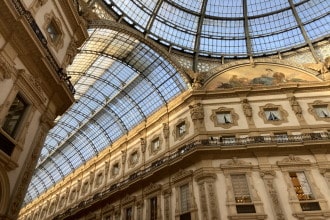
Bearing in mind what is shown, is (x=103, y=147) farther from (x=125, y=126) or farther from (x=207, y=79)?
(x=207, y=79)

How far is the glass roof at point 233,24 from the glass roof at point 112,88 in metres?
2.89

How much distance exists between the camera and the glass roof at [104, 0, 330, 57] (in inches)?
1186

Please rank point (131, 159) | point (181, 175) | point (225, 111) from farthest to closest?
point (131, 159)
point (225, 111)
point (181, 175)

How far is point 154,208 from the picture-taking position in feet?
76.0

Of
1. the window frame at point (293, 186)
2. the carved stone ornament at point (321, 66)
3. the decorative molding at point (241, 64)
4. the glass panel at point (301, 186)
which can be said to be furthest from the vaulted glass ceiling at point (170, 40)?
the glass panel at point (301, 186)

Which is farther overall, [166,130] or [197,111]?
[166,130]

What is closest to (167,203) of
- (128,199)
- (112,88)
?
Result: (128,199)

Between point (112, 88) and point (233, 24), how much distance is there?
668 inches

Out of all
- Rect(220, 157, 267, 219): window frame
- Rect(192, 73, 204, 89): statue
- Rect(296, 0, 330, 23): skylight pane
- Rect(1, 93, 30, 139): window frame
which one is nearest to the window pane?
Rect(220, 157, 267, 219): window frame

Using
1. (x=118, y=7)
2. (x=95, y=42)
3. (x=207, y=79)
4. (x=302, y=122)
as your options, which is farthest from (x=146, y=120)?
(x=302, y=122)

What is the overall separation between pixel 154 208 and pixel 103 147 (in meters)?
17.8

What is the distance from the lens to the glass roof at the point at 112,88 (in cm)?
3017

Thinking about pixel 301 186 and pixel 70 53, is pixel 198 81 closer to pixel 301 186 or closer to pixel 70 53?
pixel 70 53

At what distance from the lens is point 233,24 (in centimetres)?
3306
